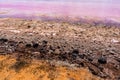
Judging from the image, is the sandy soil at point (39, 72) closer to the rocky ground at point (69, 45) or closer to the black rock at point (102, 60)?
the rocky ground at point (69, 45)

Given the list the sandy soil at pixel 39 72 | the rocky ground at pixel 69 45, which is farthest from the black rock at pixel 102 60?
the sandy soil at pixel 39 72

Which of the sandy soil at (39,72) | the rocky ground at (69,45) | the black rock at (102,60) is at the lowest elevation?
the sandy soil at (39,72)

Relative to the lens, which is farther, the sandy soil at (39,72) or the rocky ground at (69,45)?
the rocky ground at (69,45)

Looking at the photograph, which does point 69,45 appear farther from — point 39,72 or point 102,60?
point 39,72

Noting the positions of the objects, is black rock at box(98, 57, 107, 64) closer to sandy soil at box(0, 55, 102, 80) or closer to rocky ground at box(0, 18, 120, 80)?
rocky ground at box(0, 18, 120, 80)

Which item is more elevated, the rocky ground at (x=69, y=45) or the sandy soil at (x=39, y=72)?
the rocky ground at (x=69, y=45)

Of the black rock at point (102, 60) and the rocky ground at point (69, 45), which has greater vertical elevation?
the rocky ground at point (69, 45)

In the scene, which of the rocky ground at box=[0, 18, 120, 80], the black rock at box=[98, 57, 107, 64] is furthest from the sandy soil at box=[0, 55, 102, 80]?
the black rock at box=[98, 57, 107, 64]

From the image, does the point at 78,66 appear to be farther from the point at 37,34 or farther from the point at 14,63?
the point at 37,34

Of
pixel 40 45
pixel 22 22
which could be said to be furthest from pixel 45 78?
pixel 22 22
